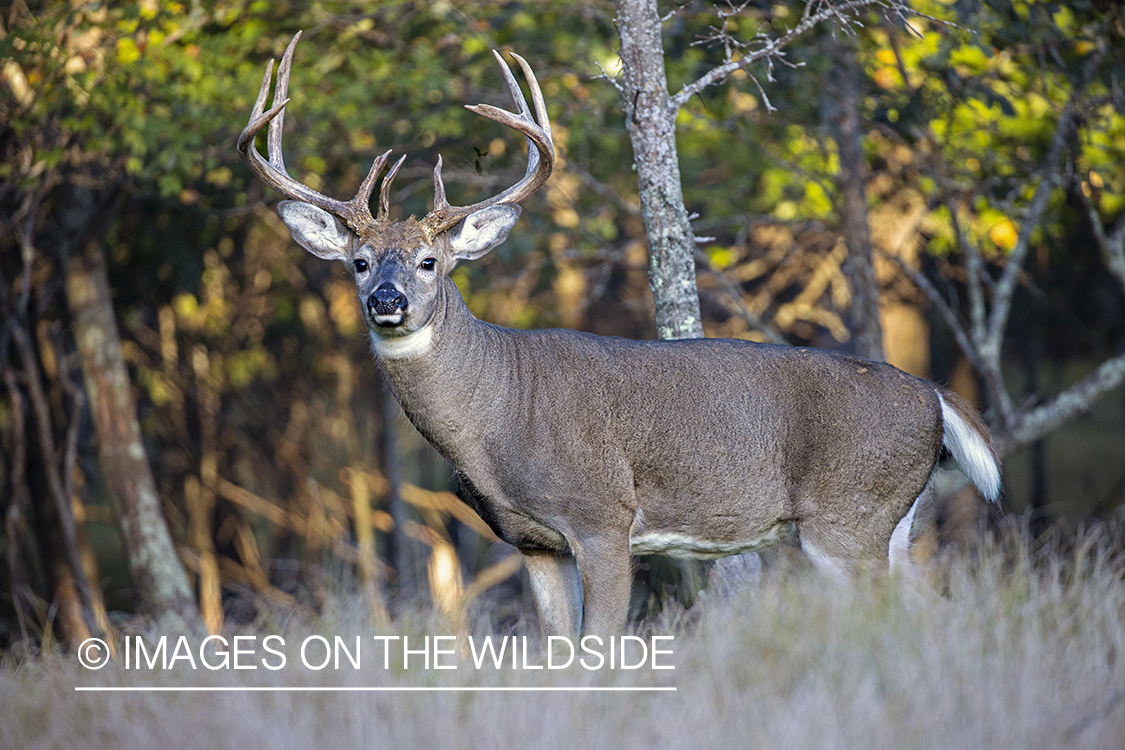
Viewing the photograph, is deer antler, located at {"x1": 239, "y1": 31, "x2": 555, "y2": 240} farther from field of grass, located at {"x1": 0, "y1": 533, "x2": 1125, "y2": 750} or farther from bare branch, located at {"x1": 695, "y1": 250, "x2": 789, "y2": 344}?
bare branch, located at {"x1": 695, "y1": 250, "x2": 789, "y2": 344}

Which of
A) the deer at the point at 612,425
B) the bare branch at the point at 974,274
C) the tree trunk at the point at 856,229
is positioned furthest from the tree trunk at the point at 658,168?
the bare branch at the point at 974,274

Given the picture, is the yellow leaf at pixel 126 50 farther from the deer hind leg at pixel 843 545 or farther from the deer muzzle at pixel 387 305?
the deer hind leg at pixel 843 545

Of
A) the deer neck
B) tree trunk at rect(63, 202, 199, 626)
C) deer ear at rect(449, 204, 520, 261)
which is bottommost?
tree trunk at rect(63, 202, 199, 626)

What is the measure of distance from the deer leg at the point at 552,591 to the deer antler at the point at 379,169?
1.59 m

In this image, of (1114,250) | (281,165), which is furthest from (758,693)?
(1114,250)

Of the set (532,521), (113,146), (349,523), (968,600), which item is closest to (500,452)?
(532,521)

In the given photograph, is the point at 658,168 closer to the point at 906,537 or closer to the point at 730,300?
the point at 906,537

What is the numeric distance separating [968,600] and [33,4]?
769 centimetres

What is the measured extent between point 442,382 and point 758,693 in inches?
78.4

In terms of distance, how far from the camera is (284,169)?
5.38 m

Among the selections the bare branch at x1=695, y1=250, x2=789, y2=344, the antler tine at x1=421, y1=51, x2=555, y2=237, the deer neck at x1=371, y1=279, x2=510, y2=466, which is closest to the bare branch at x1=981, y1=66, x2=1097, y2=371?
the bare branch at x1=695, y1=250, x2=789, y2=344

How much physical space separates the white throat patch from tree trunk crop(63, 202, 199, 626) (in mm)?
4666

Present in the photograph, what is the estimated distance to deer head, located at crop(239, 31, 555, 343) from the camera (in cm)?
507

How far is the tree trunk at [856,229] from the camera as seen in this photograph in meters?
8.30
